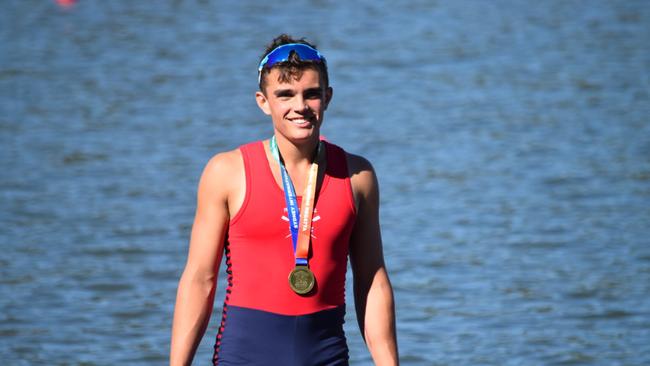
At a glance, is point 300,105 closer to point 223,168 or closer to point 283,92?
point 283,92

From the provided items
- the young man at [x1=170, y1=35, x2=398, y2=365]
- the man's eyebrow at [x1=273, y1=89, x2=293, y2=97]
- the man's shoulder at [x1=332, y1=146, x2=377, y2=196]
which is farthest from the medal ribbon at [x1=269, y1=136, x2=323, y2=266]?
the man's eyebrow at [x1=273, y1=89, x2=293, y2=97]

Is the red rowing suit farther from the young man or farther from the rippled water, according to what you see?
the rippled water

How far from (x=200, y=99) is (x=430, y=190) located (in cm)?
473

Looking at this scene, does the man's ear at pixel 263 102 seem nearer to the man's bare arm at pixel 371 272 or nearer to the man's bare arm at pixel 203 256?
the man's bare arm at pixel 203 256

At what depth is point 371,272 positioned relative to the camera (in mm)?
4238

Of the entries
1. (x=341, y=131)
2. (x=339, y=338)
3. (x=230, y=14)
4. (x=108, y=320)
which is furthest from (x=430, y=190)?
Result: (x=230, y=14)

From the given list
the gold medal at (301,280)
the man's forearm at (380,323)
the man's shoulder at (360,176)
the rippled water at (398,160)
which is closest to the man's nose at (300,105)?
the man's shoulder at (360,176)

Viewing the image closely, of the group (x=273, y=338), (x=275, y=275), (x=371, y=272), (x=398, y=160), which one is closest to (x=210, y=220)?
(x=275, y=275)

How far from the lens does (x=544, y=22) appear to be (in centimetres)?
2127

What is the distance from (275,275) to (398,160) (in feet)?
31.2

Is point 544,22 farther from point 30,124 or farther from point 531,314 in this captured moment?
point 531,314

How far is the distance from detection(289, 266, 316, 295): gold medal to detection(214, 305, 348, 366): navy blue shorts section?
0.31 feet

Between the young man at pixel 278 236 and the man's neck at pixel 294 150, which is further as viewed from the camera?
the man's neck at pixel 294 150

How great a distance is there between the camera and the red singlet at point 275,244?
4.04m
